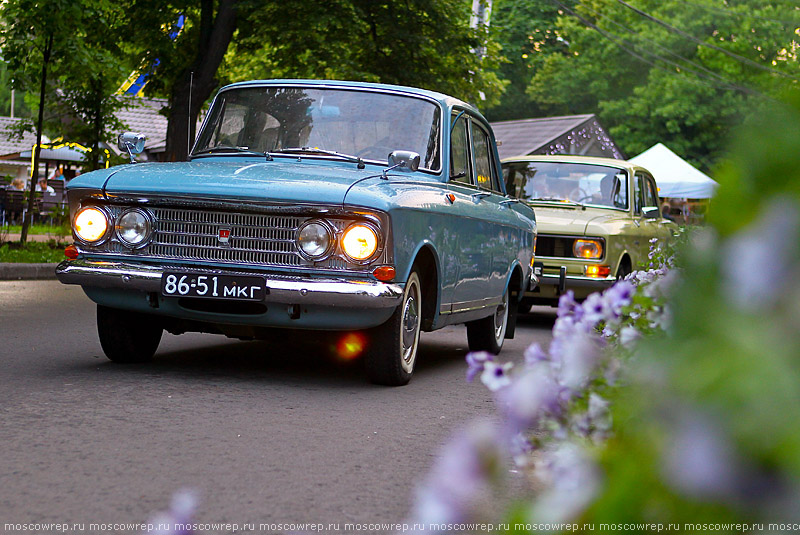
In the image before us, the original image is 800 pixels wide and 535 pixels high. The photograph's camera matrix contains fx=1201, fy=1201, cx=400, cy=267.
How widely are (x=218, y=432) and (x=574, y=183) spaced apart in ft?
31.9

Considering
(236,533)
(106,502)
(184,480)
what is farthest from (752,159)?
(184,480)

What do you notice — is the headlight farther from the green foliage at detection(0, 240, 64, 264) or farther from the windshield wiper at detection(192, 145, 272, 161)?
the green foliage at detection(0, 240, 64, 264)

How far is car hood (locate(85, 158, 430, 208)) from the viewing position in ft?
21.3

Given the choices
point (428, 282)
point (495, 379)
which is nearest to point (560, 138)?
point (428, 282)

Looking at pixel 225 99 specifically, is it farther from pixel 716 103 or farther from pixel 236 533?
pixel 716 103

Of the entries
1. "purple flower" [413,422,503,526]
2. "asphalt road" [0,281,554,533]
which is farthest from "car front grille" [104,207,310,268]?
"purple flower" [413,422,503,526]

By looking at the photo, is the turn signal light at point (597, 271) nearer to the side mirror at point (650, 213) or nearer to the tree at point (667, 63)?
the side mirror at point (650, 213)

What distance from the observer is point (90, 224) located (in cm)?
698

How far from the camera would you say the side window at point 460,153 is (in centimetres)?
832

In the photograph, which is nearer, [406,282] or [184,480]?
[184,480]

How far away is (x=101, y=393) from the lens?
20.4ft

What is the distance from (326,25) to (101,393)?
1478 cm

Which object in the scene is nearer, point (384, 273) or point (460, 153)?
point (384, 273)

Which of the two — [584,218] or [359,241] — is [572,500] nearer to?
[359,241]
